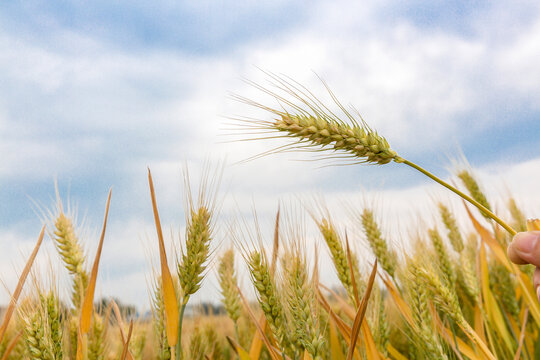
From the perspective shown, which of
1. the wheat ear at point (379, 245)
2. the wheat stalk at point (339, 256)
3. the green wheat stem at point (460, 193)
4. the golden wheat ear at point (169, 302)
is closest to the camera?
the green wheat stem at point (460, 193)

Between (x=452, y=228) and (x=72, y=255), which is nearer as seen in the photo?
(x=72, y=255)

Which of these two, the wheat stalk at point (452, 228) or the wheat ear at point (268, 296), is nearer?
the wheat ear at point (268, 296)

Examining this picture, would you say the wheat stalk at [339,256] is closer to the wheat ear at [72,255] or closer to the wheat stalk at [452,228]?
the wheat ear at [72,255]

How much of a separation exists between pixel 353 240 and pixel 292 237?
0.61 metres

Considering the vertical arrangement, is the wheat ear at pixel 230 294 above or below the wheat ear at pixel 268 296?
below

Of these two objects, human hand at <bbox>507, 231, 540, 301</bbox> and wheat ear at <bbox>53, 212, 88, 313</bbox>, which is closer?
human hand at <bbox>507, 231, 540, 301</bbox>

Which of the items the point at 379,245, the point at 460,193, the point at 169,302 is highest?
the point at 460,193

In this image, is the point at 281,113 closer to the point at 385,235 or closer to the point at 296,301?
the point at 296,301

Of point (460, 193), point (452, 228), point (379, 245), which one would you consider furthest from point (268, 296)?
point (452, 228)

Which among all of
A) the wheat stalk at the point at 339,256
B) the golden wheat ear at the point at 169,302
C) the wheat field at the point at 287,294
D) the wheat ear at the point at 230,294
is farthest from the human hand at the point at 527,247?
the wheat ear at the point at 230,294

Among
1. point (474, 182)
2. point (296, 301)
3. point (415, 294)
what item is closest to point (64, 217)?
point (296, 301)

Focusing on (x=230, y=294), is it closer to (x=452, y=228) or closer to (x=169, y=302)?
(x=169, y=302)

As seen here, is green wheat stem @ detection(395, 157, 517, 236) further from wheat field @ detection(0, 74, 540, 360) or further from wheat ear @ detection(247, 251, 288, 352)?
wheat ear @ detection(247, 251, 288, 352)

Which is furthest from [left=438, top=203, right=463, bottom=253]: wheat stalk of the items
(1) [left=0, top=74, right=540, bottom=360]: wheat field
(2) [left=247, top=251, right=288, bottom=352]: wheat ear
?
(2) [left=247, top=251, right=288, bottom=352]: wheat ear
